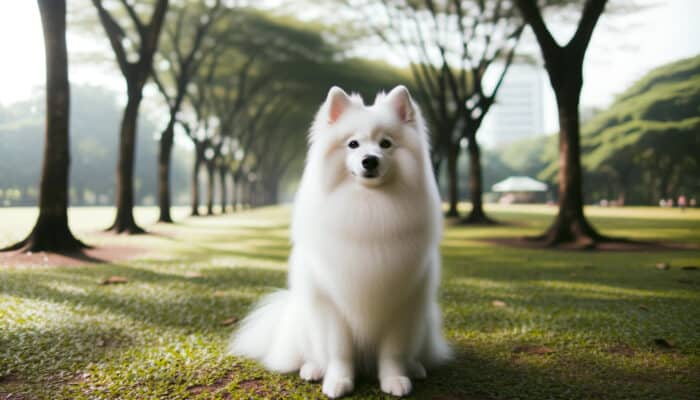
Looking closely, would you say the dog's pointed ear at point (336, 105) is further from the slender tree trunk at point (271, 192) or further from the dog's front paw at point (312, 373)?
the slender tree trunk at point (271, 192)

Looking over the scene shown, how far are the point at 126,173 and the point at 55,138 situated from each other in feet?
16.9

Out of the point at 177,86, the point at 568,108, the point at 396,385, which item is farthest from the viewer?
the point at 177,86

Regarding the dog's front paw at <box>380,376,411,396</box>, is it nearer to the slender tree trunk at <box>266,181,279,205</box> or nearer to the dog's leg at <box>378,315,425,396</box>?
the dog's leg at <box>378,315,425,396</box>

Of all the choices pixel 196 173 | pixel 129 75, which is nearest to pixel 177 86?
pixel 129 75

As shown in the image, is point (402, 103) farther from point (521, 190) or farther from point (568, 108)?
point (521, 190)

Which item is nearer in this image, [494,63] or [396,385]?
[396,385]

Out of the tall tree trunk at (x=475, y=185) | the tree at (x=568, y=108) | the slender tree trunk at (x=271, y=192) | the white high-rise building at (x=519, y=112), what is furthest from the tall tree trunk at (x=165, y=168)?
the white high-rise building at (x=519, y=112)

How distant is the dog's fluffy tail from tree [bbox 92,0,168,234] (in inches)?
400

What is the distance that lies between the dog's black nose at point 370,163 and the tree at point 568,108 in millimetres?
8205

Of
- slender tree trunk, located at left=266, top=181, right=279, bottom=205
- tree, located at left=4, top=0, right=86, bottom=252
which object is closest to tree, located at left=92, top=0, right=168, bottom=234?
tree, located at left=4, top=0, right=86, bottom=252

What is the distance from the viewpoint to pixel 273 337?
9.64 feet

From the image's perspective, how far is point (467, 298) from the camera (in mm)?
4680

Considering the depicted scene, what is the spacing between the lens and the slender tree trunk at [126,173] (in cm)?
1189

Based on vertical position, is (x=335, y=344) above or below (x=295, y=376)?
above
